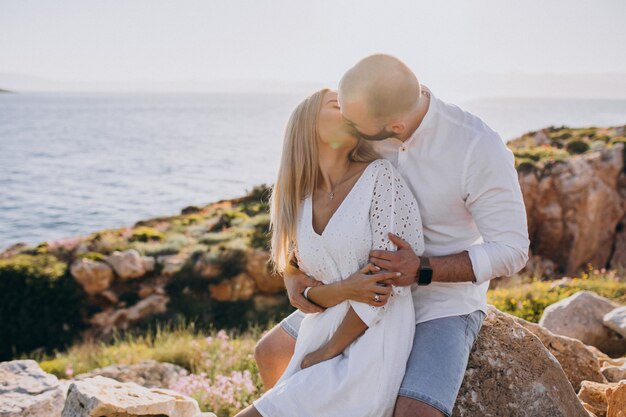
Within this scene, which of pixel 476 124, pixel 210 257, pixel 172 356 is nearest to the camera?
pixel 476 124

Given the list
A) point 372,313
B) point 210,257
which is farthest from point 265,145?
point 372,313

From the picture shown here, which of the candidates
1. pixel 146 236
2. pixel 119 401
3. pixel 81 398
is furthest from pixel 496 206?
pixel 146 236

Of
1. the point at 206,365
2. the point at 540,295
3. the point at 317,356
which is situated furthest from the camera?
the point at 540,295

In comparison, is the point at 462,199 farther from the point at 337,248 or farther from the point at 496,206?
the point at 337,248

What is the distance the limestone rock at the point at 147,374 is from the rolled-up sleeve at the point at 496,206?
4782 mm

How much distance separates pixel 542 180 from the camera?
15141 mm

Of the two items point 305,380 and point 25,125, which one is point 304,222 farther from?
point 25,125

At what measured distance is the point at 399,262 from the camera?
122 inches

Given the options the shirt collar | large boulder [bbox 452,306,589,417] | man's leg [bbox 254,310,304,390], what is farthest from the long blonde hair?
large boulder [bbox 452,306,589,417]

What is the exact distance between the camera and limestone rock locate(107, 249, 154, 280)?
46.7ft

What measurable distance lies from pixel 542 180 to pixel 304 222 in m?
13.1

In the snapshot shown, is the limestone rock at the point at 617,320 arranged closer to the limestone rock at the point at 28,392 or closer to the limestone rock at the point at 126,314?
the limestone rock at the point at 28,392

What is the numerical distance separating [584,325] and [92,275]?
11.3 metres

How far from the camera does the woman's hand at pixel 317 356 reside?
10.5 feet
